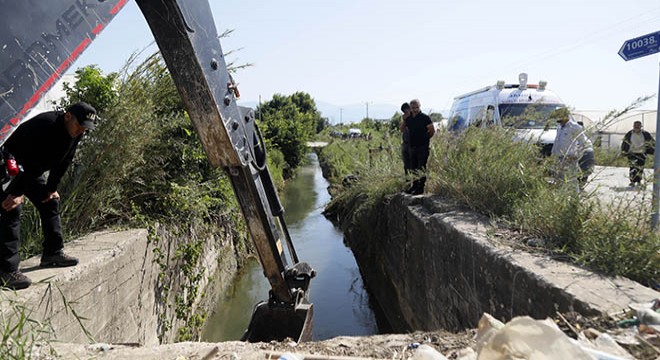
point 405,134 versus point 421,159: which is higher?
point 405,134

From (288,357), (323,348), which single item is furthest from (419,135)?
(288,357)

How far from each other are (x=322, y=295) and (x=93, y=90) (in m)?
4.97

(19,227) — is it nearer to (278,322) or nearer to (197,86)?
(197,86)

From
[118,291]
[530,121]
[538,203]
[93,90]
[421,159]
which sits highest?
[93,90]

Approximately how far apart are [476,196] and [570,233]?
65.6 inches

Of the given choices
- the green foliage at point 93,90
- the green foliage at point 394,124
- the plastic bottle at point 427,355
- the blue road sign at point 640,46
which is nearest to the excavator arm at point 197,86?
the plastic bottle at point 427,355

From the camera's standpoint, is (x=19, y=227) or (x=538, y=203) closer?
(x=19, y=227)

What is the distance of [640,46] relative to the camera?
13.8 feet

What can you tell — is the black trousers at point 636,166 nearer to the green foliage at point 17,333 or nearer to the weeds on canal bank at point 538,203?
the weeds on canal bank at point 538,203

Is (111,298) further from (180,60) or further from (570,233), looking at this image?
(570,233)

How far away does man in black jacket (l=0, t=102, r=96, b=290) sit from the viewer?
3221mm

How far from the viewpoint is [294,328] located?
4.45 m

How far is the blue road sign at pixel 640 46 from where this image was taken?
13.3 feet

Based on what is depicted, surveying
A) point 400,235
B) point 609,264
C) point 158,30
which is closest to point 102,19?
point 158,30
